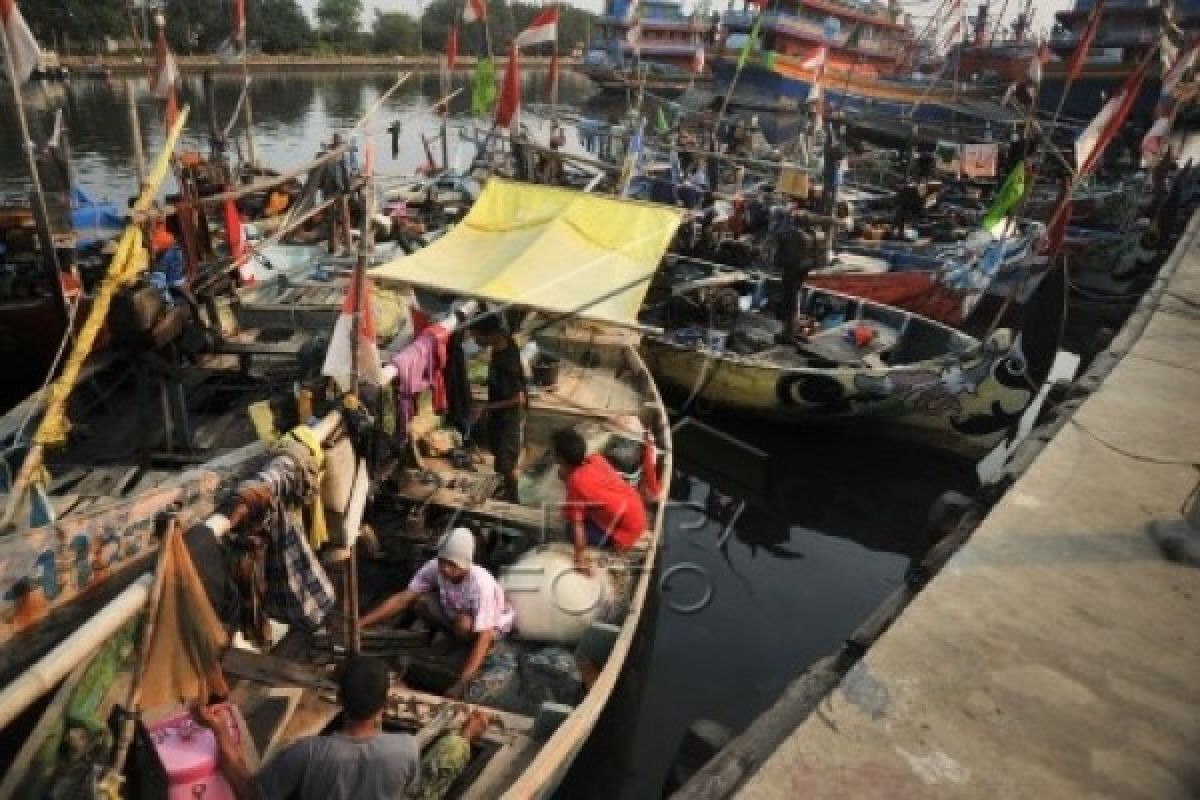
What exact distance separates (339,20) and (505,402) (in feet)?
296

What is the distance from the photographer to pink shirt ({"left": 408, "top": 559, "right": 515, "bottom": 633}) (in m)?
6.07

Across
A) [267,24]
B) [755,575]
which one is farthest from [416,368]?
[267,24]

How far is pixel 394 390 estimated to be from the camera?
23.6ft

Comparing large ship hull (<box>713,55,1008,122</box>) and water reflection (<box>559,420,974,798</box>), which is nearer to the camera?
water reflection (<box>559,420,974,798</box>)

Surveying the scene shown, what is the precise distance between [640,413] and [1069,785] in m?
6.41

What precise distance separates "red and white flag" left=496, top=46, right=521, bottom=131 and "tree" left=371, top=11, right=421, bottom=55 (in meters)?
77.7

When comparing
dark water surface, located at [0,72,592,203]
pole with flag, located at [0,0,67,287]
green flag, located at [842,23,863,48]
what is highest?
green flag, located at [842,23,863,48]

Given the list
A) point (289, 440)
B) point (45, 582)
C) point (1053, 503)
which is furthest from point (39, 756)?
point (1053, 503)

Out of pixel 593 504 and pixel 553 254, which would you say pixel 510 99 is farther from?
pixel 593 504

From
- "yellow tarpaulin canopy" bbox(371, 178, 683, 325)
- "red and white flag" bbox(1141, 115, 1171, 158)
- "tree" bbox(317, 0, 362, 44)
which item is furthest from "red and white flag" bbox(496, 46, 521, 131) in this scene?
"tree" bbox(317, 0, 362, 44)

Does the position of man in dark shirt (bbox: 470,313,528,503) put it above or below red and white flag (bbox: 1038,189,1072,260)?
below

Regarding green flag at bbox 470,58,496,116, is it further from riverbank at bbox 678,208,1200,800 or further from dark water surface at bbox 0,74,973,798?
riverbank at bbox 678,208,1200,800

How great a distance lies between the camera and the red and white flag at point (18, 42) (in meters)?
8.16

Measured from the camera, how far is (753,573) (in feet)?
35.7
